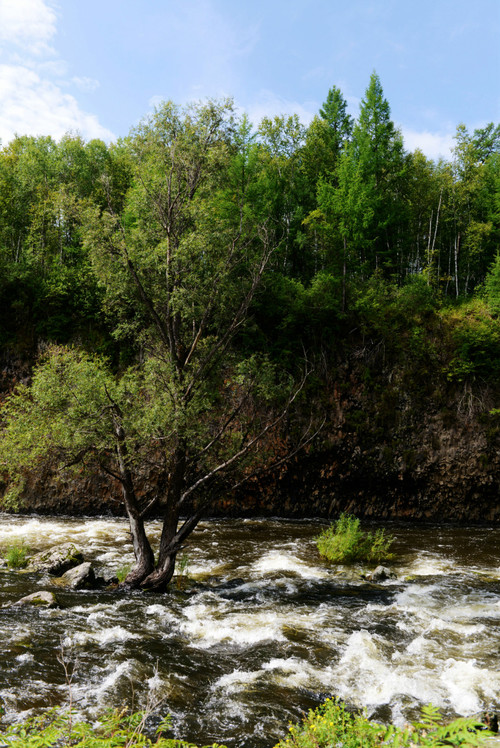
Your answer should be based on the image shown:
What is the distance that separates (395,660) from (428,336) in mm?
19678

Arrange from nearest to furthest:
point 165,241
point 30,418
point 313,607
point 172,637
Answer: point 172,637 → point 313,607 → point 30,418 → point 165,241

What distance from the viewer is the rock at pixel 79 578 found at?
11.4 m

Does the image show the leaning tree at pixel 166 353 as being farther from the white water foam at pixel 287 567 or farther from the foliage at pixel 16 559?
the white water foam at pixel 287 567

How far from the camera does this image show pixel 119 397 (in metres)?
12.1

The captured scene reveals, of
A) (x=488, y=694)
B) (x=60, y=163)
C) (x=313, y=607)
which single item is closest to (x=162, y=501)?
(x=313, y=607)

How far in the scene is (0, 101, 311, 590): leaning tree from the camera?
11516 millimetres


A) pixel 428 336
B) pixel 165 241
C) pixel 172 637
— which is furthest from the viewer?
pixel 428 336

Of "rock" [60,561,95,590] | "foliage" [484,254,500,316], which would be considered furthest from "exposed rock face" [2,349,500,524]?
"rock" [60,561,95,590]

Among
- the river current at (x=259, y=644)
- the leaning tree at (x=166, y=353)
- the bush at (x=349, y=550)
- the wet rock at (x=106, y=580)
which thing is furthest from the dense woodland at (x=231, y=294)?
the bush at (x=349, y=550)

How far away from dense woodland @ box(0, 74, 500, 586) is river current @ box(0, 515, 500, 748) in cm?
220

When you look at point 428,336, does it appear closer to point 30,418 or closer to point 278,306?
point 278,306

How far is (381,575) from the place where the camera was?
1276cm

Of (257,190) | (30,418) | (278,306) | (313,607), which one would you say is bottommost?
(313,607)

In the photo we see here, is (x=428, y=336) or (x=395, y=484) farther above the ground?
(x=428, y=336)
